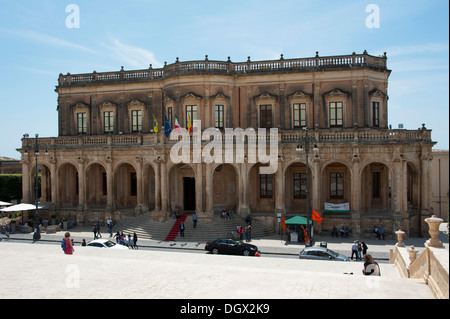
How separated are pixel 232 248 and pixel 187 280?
450 inches

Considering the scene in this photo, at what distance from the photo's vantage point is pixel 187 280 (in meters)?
14.7

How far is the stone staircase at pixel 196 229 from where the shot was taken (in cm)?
3156

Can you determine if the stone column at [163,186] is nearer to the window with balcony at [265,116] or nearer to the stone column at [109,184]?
the stone column at [109,184]

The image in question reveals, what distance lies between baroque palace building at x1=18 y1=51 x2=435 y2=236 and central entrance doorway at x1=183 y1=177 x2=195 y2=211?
0.09 metres

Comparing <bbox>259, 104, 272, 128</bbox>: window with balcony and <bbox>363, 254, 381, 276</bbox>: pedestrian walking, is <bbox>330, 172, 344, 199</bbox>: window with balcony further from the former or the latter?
<bbox>363, 254, 381, 276</bbox>: pedestrian walking

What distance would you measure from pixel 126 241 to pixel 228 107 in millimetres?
14419

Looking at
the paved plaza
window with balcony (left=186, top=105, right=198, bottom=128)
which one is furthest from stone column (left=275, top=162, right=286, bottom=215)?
the paved plaza

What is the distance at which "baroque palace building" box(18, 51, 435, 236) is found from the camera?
1267 inches

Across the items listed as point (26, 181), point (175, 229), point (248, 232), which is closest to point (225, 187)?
point (175, 229)

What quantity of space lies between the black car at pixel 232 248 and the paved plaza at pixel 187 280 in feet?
16.1

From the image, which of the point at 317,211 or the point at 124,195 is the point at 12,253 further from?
the point at 317,211

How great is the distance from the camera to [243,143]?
110 ft

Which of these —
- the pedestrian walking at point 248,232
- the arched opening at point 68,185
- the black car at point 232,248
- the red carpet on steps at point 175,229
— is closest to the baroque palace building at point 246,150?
the arched opening at point 68,185
